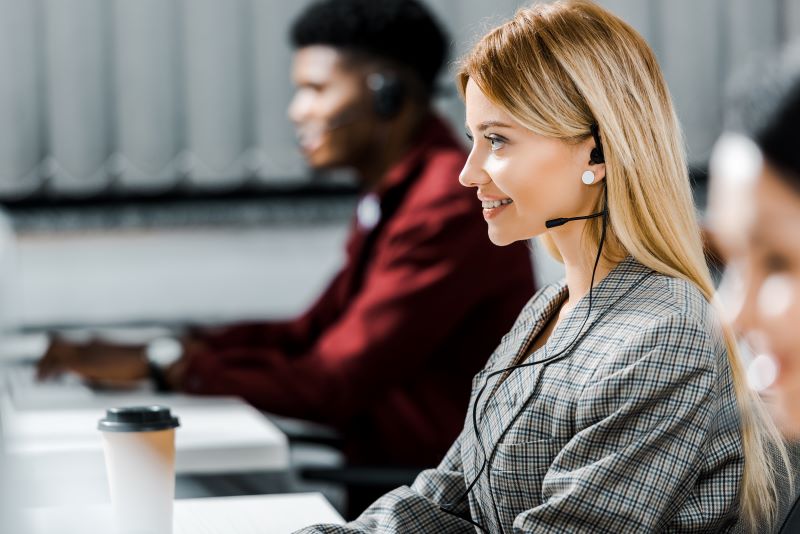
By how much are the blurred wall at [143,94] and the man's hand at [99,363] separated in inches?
23.1

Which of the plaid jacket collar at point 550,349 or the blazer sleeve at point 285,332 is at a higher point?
the plaid jacket collar at point 550,349

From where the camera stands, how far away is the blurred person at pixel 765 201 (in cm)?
35

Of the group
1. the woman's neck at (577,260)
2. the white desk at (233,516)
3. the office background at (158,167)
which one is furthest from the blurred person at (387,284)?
the woman's neck at (577,260)

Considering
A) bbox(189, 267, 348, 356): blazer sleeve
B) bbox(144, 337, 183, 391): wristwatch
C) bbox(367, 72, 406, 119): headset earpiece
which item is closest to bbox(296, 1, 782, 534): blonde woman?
bbox(144, 337, 183, 391): wristwatch

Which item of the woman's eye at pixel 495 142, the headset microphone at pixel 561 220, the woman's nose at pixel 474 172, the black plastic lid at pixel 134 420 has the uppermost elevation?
the woman's eye at pixel 495 142

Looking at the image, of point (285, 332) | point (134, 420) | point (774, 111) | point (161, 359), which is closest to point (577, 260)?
point (134, 420)

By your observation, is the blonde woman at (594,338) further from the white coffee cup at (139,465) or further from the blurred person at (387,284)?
the blurred person at (387,284)

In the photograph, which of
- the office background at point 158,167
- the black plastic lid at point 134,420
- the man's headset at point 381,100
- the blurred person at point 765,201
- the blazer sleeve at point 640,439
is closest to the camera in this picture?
the blurred person at point 765,201

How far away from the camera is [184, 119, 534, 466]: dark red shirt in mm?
1780

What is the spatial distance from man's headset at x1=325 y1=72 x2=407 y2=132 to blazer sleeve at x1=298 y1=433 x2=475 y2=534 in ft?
3.94

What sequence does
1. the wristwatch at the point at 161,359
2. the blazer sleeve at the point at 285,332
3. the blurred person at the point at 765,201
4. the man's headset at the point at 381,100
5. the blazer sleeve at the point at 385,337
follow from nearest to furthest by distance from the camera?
the blurred person at the point at 765,201
the blazer sleeve at the point at 385,337
the wristwatch at the point at 161,359
the man's headset at the point at 381,100
the blazer sleeve at the point at 285,332

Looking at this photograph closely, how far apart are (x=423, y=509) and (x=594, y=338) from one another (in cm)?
22

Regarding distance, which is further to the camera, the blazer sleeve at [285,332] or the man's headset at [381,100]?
the blazer sleeve at [285,332]

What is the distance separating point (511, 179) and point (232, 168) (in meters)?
1.72
